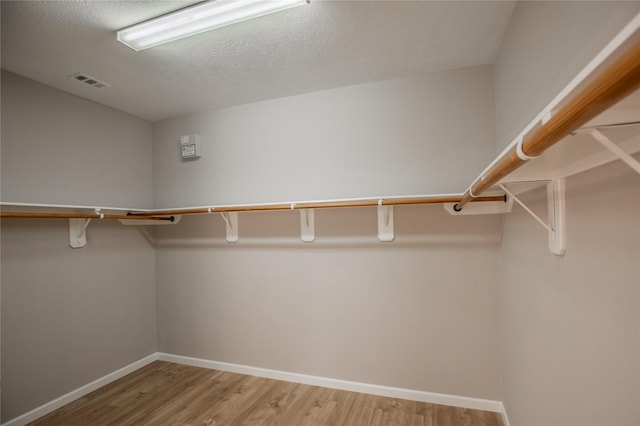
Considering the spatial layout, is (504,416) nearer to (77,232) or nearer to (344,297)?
(344,297)

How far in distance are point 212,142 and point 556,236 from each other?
2658mm

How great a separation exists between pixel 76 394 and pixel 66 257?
1.07 m

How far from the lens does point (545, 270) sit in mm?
1175

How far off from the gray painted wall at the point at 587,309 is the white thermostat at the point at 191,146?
2.63 meters

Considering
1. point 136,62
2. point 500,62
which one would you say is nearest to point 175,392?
point 136,62

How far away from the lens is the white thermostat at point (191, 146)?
2.76 m

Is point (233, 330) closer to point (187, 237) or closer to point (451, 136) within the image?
point (187, 237)

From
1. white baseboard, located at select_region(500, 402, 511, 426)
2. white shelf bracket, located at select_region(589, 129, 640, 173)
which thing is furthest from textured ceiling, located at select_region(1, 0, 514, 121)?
white baseboard, located at select_region(500, 402, 511, 426)

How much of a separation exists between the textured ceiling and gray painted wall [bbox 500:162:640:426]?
107 centimetres

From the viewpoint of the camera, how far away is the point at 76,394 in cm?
226

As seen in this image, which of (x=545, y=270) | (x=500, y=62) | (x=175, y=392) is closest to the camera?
(x=545, y=270)

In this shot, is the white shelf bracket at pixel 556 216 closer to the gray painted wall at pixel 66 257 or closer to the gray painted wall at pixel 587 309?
the gray painted wall at pixel 587 309

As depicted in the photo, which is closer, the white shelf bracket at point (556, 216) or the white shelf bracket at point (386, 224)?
the white shelf bracket at point (556, 216)

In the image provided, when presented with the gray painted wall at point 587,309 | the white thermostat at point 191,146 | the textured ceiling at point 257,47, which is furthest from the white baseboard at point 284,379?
the textured ceiling at point 257,47
